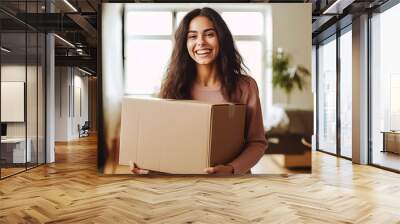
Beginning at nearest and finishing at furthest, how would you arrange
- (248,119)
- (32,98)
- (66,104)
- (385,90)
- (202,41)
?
(202,41)
(248,119)
(385,90)
(32,98)
(66,104)

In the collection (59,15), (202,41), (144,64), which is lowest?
(144,64)

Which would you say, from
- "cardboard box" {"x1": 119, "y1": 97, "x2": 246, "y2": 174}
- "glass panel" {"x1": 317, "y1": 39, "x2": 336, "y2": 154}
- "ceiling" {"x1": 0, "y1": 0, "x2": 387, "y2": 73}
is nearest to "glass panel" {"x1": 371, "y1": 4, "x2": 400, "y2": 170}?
"ceiling" {"x1": 0, "y1": 0, "x2": 387, "y2": 73}

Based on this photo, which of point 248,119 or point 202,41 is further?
point 248,119

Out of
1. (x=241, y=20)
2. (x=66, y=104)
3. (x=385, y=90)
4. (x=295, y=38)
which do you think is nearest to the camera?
(x=241, y=20)

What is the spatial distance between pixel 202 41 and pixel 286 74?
4.64 feet

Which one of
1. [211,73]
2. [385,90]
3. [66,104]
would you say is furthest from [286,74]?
[66,104]

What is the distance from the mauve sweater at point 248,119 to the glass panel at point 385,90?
2.81 meters

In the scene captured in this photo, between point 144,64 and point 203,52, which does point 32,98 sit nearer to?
point 144,64

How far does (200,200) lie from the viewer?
455cm

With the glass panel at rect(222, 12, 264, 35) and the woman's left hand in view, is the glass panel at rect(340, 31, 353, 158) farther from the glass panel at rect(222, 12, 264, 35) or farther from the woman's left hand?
the woman's left hand

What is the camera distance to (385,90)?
709 centimetres

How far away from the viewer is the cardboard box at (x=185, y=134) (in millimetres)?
4125

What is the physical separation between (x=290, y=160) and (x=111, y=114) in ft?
7.96

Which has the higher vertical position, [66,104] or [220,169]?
[66,104]
